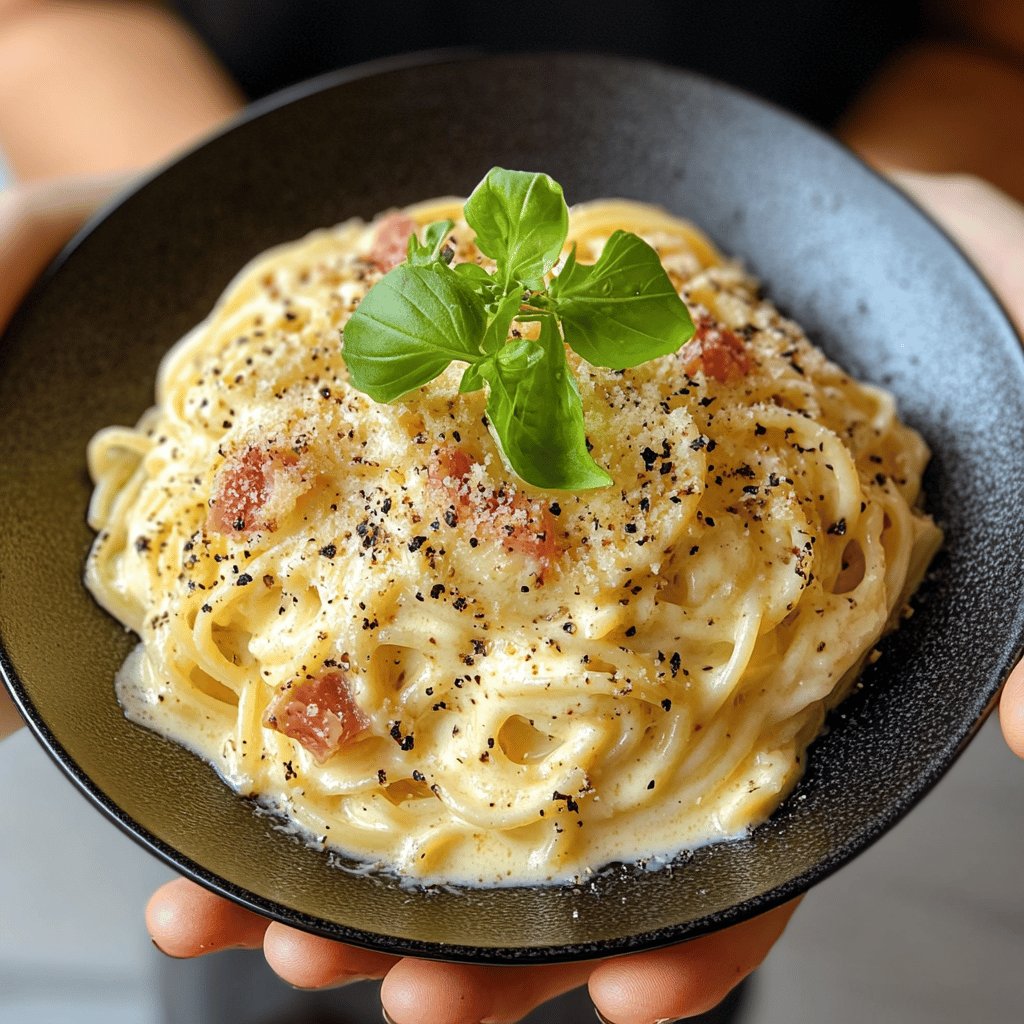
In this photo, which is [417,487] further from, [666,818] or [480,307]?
[666,818]

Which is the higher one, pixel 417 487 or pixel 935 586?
pixel 417 487

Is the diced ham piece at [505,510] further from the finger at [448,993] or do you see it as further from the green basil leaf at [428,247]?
the finger at [448,993]

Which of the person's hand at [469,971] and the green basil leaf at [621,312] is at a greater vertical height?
the green basil leaf at [621,312]

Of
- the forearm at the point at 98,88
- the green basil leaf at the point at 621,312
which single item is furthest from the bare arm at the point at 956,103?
the forearm at the point at 98,88

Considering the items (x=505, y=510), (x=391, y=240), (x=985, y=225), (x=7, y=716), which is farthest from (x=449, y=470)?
(x=985, y=225)

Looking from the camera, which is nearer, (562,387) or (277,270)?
(562,387)

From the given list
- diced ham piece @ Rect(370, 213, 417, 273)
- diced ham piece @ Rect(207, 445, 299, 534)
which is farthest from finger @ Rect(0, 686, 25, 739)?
diced ham piece @ Rect(370, 213, 417, 273)

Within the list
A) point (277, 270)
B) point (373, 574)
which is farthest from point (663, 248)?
point (373, 574)

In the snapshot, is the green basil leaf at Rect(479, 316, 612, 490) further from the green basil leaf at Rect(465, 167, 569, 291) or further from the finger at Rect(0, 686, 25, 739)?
the finger at Rect(0, 686, 25, 739)
